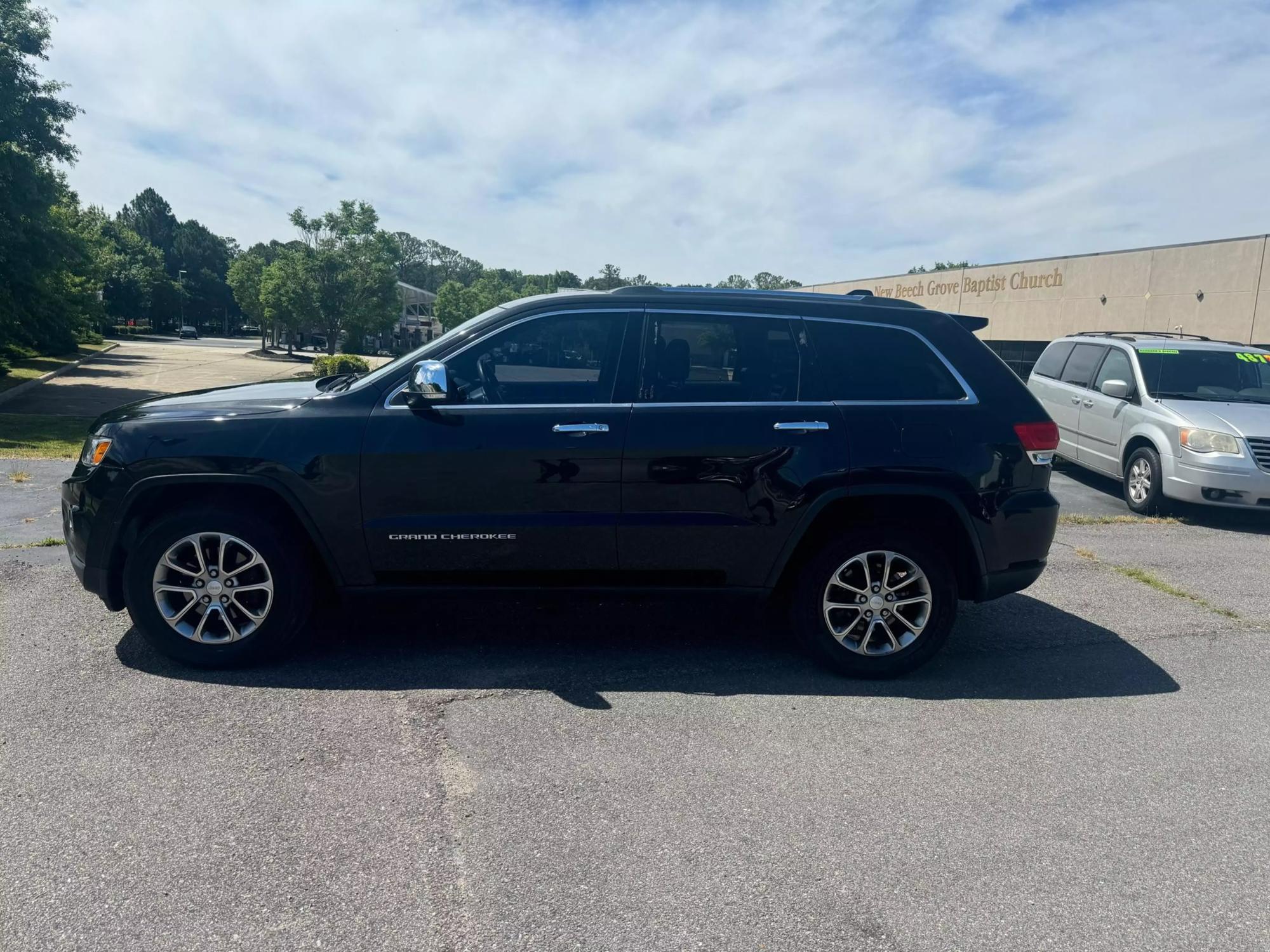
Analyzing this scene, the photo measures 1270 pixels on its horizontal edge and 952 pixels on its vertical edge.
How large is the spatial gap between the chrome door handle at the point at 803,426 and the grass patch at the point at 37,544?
5.55 m

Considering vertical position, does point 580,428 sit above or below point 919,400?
below

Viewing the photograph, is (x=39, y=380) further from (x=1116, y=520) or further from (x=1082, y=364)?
(x=1116, y=520)

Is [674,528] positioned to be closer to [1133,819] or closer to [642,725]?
[642,725]

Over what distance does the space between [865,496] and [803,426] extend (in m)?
0.48

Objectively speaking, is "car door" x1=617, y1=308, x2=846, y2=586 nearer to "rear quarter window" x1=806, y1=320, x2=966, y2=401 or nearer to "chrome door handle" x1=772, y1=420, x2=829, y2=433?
"chrome door handle" x1=772, y1=420, x2=829, y2=433

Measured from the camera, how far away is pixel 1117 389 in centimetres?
1036

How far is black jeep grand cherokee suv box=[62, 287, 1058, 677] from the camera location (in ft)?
14.6

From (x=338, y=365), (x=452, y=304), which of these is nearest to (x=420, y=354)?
(x=338, y=365)

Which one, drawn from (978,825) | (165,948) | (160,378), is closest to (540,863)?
(165,948)

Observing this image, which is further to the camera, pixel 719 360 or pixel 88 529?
pixel 719 360

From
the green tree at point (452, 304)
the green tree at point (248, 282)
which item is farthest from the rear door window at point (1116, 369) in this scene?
the green tree at point (248, 282)

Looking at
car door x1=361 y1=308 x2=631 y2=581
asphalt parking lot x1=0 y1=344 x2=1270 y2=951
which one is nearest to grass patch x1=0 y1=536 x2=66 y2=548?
asphalt parking lot x1=0 y1=344 x2=1270 y2=951

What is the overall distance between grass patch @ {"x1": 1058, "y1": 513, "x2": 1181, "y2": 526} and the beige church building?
30.1ft

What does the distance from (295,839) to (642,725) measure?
153 centimetres
